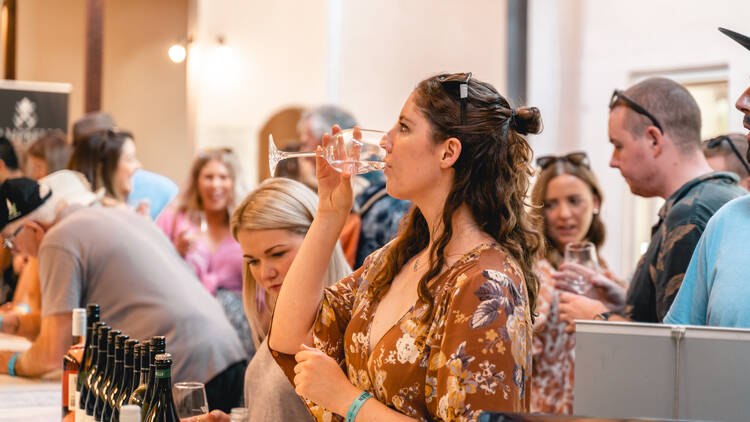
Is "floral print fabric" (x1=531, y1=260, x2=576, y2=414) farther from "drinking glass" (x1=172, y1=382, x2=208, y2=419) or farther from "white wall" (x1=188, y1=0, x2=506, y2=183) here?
"white wall" (x1=188, y1=0, x2=506, y2=183)

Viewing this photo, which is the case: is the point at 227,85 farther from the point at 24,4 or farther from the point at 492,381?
the point at 492,381

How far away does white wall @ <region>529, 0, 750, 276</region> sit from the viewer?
5.07 meters

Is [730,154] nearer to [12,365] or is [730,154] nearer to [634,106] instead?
[634,106]

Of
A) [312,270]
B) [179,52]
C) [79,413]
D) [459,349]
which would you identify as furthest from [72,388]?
[179,52]

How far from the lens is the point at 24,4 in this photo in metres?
8.26

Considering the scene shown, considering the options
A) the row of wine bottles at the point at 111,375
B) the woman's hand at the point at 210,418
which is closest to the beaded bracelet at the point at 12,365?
the row of wine bottles at the point at 111,375

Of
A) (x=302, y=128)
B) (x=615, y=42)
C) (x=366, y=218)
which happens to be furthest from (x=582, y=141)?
(x=366, y=218)

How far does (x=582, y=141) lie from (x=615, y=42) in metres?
0.69

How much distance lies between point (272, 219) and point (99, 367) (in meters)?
0.57

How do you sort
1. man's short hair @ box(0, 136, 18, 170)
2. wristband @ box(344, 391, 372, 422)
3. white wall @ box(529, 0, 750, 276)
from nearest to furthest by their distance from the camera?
wristband @ box(344, 391, 372, 422) < man's short hair @ box(0, 136, 18, 170) < white wall @ box(529, 0, 750, 276)

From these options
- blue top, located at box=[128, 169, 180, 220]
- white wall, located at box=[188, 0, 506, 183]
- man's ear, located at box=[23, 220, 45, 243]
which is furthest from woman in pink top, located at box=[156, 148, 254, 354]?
white wall, located at box=[188, 0, 506, 183]

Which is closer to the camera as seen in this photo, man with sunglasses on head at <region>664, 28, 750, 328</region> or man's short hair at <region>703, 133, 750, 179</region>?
man with sunglasses on head at <region>664, 28, 750, 328</region>

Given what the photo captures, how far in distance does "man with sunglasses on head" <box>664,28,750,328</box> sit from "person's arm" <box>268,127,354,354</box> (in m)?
0.80

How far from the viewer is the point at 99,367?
1926 mm
